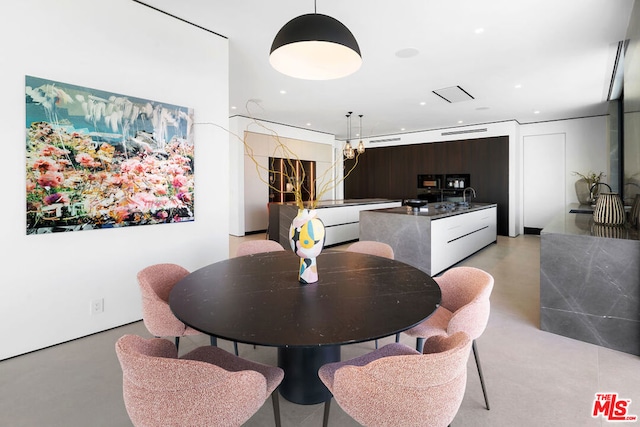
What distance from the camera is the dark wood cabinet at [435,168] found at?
8.16 meters

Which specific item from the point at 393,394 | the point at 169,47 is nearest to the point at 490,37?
the point at 169,47

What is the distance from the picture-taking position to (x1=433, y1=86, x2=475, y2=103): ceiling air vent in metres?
5.45

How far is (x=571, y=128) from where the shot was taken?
7699 mm

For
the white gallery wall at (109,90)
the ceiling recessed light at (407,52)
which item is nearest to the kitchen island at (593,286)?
the ceiling recessed light at (407,52)

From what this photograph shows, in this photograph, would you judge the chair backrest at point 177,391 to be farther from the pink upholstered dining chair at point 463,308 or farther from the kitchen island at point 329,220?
the kitchen island at point 329,220

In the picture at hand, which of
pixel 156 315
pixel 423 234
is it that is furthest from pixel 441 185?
pixel 156 315

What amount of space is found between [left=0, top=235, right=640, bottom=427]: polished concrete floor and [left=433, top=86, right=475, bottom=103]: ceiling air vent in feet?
12.8

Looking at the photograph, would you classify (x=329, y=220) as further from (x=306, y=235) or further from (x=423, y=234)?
(x=306, y=235)

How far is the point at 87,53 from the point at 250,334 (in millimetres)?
2799

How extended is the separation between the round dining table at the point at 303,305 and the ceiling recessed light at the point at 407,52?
287cm

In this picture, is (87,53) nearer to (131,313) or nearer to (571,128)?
(131,313)

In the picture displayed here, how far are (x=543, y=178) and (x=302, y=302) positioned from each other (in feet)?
29.0

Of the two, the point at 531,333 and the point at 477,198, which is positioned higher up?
the point at 477,198

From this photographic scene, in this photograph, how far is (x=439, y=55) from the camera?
13.4 feet
